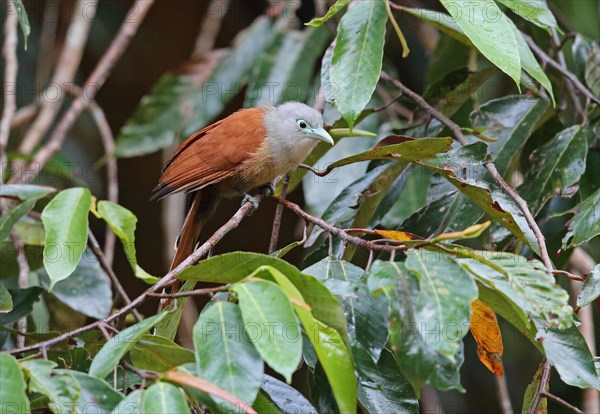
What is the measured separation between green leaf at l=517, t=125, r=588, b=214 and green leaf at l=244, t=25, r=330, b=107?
4.70 feet

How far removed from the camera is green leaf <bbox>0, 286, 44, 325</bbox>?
2.59m

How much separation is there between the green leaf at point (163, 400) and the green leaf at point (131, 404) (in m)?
0.06

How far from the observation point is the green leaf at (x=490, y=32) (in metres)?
1.88

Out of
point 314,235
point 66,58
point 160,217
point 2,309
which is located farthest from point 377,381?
point 160,217

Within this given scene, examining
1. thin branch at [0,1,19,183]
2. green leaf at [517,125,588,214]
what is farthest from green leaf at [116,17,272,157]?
green leaf at [517,125,588,214]

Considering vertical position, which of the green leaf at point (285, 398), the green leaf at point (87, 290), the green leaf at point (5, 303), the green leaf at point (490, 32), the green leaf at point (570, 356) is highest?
the green leaf at point (490, 32)

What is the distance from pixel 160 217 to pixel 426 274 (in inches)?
179

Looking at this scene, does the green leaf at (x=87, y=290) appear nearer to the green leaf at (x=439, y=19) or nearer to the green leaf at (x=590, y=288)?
the green leaf at (x=439, y=19)

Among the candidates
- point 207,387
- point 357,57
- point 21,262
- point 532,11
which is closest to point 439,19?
point 532,11

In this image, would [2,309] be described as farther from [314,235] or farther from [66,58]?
[66,58]

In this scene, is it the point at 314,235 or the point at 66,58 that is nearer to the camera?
the point at 314,235

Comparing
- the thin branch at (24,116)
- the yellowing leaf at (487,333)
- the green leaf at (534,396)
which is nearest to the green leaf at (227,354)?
the yellowing leaf at (487,333)

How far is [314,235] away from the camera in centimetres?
240

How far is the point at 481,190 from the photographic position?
2076mm
